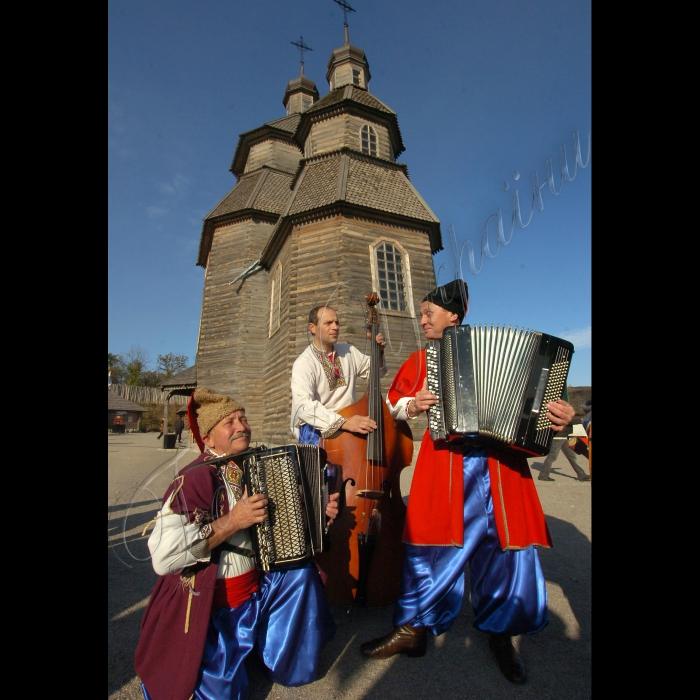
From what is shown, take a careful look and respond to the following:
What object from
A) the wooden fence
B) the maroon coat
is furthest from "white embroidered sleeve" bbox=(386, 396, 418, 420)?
the wooden fence

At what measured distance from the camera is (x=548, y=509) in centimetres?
597

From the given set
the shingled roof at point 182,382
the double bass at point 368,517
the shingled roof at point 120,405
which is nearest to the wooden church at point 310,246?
the shingled roof at point 182,382

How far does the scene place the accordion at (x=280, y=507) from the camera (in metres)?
1.95

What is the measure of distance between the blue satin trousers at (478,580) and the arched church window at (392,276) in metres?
9.59

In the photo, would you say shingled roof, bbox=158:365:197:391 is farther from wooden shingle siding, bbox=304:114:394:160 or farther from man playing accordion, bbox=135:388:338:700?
man playing accordion, bbox=135:388:338:700

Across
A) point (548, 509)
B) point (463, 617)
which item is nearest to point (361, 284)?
point (548, 509)

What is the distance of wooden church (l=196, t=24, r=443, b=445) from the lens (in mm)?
11984

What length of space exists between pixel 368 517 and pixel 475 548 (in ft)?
2.49

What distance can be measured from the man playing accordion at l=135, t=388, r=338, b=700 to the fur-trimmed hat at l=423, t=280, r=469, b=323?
1501 mm

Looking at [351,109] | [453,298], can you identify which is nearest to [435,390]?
[453,298]

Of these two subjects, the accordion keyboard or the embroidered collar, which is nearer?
the accordion keyboard

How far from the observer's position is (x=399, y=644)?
2318 millimetres
